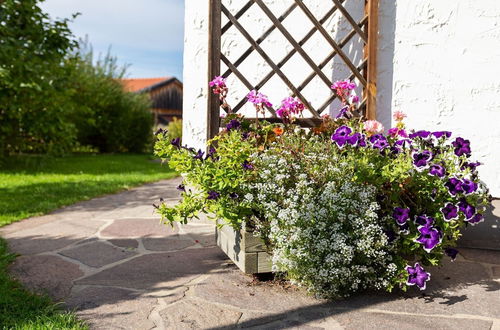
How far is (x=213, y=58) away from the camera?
163 inches

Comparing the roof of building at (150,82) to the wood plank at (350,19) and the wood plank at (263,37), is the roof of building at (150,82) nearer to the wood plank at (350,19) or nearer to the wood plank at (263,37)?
the wood plank at (263,37)

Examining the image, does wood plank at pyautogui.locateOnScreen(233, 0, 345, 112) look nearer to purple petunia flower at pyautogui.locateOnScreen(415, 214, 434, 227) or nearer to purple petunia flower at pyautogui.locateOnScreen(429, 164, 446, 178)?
purple petunia flower at pyautogui.locateOnScreen(429, 164, 446, 178)

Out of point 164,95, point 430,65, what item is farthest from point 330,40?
point 164,95

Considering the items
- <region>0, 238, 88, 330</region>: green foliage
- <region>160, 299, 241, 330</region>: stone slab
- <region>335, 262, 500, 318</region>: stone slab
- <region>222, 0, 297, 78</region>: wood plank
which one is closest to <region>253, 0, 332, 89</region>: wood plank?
<region>222, 0, 297, 78</region>: wood plank

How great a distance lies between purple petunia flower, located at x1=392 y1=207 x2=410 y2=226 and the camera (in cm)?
282

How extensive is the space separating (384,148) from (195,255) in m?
1.75

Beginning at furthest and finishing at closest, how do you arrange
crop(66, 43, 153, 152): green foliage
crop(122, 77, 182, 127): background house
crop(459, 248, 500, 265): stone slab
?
crop(122, 77, 182, 127): background house, crop(66, 43, 153, 152): green foliage, crop(459, 248, 500, 265): stone slab

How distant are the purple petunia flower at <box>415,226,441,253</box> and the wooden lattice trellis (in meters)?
1.75

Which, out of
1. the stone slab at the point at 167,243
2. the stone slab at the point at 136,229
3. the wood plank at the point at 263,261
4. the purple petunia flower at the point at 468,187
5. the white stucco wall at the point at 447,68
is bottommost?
the stone slab at the point at 167,243

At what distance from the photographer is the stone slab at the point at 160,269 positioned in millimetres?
3139

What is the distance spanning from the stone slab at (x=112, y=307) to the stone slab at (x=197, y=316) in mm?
115

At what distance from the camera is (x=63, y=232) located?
14.9 ft

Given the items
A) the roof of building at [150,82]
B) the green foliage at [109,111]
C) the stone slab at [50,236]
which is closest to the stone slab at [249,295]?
the stone slab at [50,236]

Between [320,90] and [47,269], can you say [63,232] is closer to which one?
[47,269]
